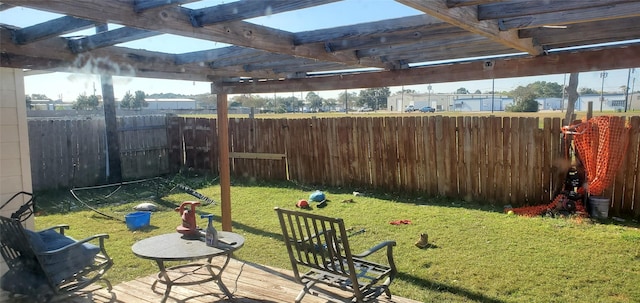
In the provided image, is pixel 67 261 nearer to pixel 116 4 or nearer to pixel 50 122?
pixel 116 4

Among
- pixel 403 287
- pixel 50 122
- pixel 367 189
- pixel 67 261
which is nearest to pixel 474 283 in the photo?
pixel 403 287

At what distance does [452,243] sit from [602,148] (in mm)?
2594

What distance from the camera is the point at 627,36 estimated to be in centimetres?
283

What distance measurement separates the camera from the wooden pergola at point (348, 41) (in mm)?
2010

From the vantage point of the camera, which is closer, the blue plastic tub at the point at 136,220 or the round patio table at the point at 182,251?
the round patio table at the point at 182,251

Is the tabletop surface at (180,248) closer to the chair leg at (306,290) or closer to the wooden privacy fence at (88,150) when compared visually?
the chair leg at (306,290)

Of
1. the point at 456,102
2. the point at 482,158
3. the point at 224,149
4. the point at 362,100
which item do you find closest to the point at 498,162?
the point at 482,158

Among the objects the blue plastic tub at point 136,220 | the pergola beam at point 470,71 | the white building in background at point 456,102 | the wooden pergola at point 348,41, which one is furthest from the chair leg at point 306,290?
the white building in background at point 456,102

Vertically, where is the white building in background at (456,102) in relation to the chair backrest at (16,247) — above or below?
above

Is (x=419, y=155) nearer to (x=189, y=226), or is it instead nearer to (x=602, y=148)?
(x=602, y=148)

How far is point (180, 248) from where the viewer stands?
316 centimetres

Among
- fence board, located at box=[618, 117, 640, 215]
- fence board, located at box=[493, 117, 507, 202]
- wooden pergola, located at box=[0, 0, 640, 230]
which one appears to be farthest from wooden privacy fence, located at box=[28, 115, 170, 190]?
fence board, located at box=[618, 117, 640, 215]

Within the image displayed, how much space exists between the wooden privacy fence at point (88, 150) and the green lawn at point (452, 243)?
47.0 inches

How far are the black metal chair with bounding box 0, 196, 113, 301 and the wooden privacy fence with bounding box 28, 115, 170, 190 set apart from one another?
605 cm
